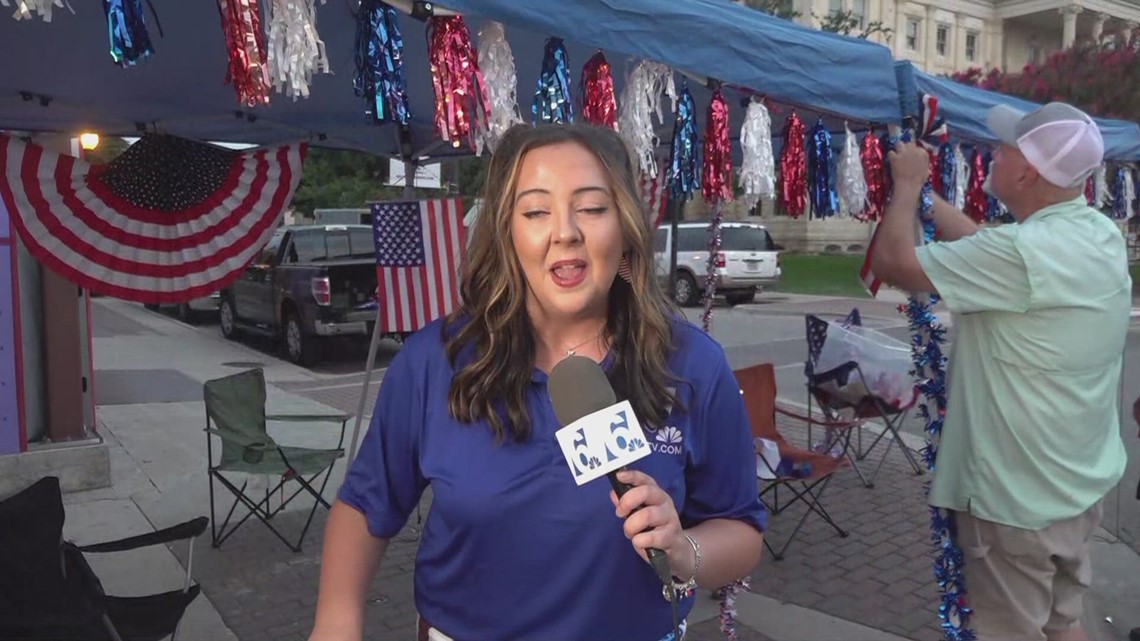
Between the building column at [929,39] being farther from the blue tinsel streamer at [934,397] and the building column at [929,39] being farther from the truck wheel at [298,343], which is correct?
the blue tinsel streamer at [934,397]

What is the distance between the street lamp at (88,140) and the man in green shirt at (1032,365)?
156 inches

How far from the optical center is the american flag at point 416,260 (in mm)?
4980

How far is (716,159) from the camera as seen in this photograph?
11.5 feet

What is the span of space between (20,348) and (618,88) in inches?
154

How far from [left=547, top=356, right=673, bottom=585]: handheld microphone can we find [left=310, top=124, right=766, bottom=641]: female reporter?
178 mm

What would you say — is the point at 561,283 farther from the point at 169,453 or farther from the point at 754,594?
the point at 169,453

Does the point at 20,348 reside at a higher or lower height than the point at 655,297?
lower

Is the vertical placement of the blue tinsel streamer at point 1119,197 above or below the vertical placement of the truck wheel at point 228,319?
above

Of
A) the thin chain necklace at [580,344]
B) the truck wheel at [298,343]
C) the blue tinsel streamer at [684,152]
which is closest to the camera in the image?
the thin chain necklace at [580,344]

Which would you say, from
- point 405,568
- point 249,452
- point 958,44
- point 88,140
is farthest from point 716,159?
point 958,44

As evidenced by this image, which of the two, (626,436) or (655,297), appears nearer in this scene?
(626,436)

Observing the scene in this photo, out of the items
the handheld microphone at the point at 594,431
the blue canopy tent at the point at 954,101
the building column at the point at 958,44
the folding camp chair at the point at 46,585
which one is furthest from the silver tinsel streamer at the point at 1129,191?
the building column at the point at 958,44

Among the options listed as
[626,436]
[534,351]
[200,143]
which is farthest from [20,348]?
[626,436]

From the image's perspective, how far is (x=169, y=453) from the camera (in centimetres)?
692
